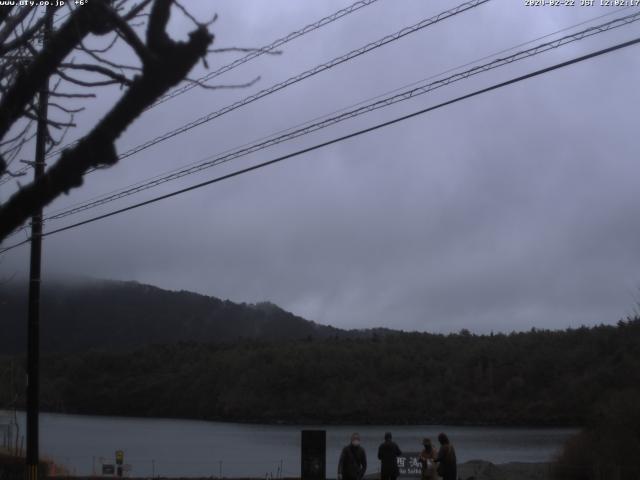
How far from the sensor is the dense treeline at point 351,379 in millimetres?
66375

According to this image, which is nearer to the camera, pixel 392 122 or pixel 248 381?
pixel 392 122

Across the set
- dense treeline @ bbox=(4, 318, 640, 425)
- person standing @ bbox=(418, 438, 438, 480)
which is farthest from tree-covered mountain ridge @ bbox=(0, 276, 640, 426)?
person standing @ bbox=(418, 438, 438, 480)

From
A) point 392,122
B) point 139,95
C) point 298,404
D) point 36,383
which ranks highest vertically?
point 392,122

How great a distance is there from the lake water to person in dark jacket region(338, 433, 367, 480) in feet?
52.1

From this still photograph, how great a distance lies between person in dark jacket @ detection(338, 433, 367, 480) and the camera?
16.2 metres

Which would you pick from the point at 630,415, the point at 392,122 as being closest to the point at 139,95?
the point at 392,122

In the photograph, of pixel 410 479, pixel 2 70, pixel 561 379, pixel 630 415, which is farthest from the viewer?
pixel 561 379

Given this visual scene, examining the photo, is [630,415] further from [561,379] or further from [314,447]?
[561,379]

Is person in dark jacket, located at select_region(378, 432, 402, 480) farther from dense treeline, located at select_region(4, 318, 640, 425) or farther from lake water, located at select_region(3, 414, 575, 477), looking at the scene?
dense treeline, located at select_region(4, 318, 640, 425)

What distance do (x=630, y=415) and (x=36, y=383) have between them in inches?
673

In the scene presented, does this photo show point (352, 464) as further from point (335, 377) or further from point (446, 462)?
point (335, 377)

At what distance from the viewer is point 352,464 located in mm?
16234

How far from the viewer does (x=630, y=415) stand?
2766 cm

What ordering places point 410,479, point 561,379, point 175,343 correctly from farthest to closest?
point 175,343 → point 561,379 → point 410,479
